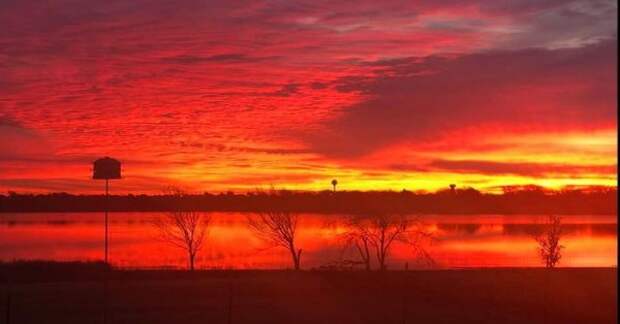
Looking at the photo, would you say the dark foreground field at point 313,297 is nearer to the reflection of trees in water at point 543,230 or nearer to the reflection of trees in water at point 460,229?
the reflection of trees in water at point 543,230

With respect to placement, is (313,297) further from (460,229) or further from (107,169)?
(460,229)

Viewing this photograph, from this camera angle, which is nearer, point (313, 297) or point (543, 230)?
point (313, 297)

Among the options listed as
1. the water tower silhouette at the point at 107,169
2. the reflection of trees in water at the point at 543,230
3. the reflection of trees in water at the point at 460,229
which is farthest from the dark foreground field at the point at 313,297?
the reflection of trees in water at the point at 460,229

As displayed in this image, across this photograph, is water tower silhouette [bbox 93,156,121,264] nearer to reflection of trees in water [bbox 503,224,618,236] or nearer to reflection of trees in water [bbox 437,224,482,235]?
reflection of trees in water [bbox 503,224,618,236]

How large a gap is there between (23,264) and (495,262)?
124 feet

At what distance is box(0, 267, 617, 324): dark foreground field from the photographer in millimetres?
23047

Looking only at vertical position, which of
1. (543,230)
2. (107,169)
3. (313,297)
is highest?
(107,169)

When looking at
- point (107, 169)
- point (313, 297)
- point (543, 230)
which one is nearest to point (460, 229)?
point (543, 230)

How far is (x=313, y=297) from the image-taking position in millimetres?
28594

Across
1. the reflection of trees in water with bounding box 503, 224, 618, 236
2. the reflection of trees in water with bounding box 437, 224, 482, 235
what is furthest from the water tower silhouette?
the reflection of trees in water with bounding box 437, 224, 482, 235

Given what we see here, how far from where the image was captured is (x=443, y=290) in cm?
3106

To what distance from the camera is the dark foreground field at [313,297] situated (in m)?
23.0

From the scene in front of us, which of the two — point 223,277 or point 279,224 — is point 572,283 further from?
point 279,224

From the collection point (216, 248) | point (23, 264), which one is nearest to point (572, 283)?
point (23, 264)
